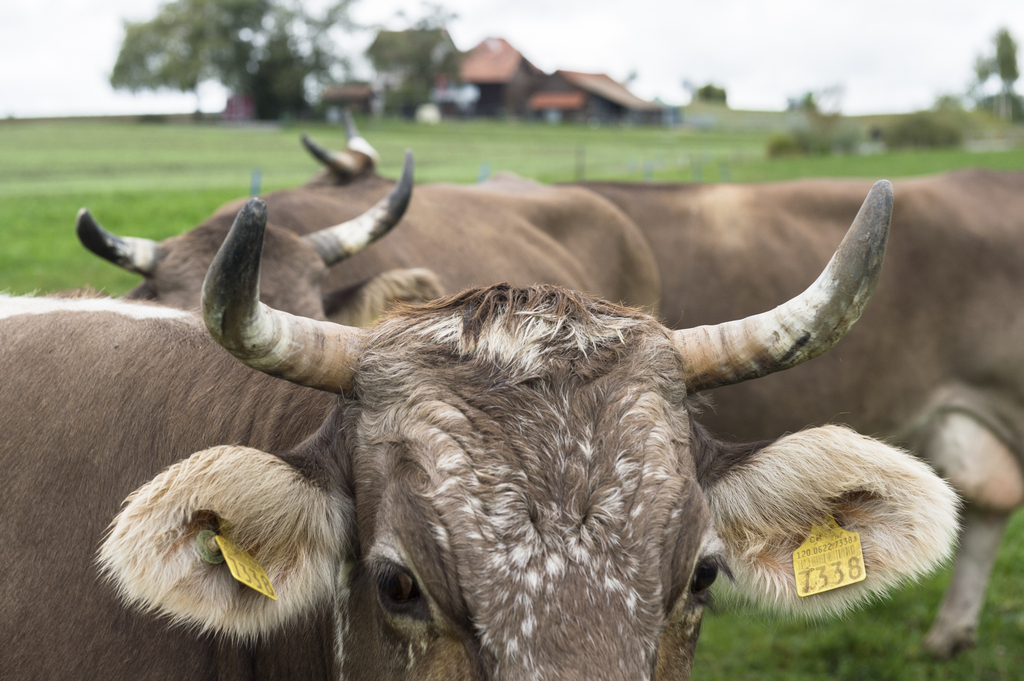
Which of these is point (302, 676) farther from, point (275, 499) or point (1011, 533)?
point (1011, 533)

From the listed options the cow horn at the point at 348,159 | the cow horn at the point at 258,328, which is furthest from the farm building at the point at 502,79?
the cow horn at the point at 258,328

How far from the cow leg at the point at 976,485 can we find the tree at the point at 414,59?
6636 cm

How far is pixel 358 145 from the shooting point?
6504 millimetres

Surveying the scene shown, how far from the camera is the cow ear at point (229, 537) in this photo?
1.92 metres

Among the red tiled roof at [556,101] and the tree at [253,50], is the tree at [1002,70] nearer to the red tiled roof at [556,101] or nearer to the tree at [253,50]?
the red tiled roof at [556,101]

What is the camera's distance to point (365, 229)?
4.80m

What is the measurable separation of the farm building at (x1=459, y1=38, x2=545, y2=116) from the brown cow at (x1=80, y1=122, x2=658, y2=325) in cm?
7571

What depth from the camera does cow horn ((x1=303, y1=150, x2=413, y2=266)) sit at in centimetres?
467

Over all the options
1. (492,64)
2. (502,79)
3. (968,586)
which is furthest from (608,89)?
(968,586)

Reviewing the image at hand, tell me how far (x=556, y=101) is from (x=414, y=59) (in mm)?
17050

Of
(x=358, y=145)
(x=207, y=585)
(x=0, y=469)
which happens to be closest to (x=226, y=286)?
(x=207, y=585)

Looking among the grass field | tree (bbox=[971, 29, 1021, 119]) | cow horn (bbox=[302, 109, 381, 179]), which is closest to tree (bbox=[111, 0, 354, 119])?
the grass field

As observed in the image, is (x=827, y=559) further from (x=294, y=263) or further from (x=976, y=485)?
(x=976, y=485)

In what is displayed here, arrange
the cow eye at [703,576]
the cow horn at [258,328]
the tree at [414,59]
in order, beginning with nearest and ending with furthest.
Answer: the cow horn at [258,328] < the cow eye at [703,576] < the tree at [414,59]
